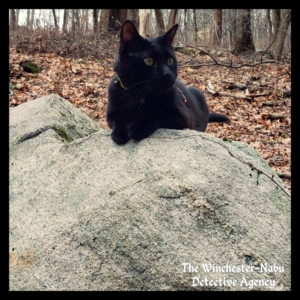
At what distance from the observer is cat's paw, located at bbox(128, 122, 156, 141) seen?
2.88 metres

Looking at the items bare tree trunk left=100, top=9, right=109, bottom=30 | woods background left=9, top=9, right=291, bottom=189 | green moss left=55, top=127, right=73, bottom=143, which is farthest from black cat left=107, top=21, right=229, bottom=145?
bare tree trunk left=100, top=9, right=109, bottom=30

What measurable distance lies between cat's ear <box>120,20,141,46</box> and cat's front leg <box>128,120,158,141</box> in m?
0.68

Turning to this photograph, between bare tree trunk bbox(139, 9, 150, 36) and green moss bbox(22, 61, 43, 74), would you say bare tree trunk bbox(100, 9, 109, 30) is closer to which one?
bare tree trunk bbox(139, 9, 150, 36)

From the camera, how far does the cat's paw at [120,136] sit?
292cm

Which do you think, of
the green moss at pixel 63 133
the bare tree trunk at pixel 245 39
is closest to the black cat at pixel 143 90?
the green moss at pixel 63 133

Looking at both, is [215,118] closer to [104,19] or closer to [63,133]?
[63,133]

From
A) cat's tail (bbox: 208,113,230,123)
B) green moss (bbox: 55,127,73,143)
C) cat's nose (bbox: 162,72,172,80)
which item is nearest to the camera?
cat's nose (bbox: 162,72,172,80)

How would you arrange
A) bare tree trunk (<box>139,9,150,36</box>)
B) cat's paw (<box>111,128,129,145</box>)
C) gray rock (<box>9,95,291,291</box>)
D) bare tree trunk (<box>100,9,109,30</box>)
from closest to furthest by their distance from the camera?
gray rock (<box>9,95,291,291</box>) → cat's paw (<box>111,128,129,145</box>) → bare tree trunk (<box>139,9,150,36</box>) → bare tree trunk (<box>100,9,109,30</box>)

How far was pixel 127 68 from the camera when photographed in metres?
2.92

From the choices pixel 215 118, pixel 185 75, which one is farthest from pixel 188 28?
pixel 215 118

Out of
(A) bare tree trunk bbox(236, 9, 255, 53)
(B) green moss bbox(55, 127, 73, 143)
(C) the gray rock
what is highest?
(A) bare tree trunk bbox(236, 9, 255, 53)

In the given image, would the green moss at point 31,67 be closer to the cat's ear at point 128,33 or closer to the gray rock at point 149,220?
the gray rock at point 149,220

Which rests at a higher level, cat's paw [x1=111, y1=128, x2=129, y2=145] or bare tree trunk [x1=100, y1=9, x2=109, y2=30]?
bare tree trunk [x1=100, y1=9, x2=109, y2=30]

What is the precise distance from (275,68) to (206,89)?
10.3ft
